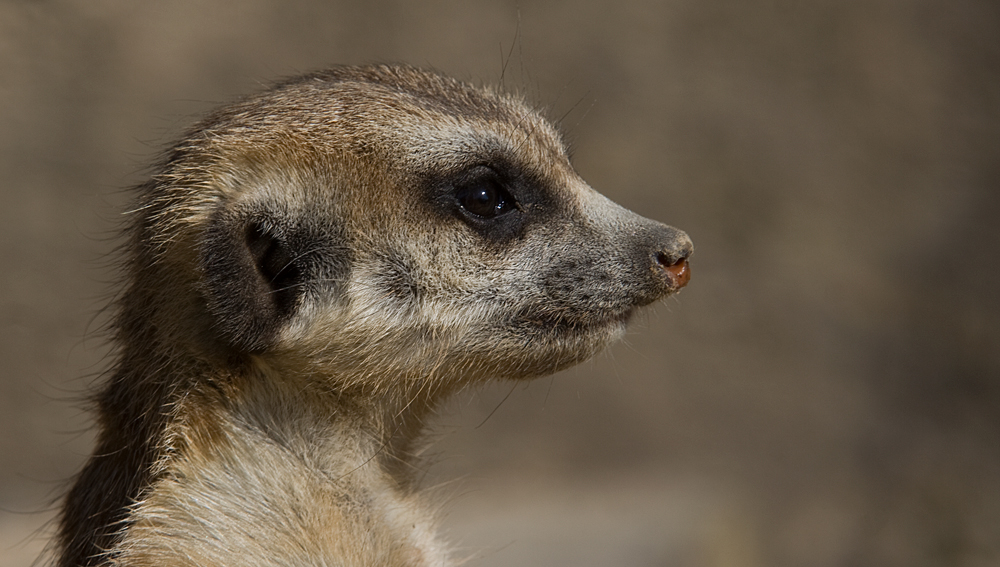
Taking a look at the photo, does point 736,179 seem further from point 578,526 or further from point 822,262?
point 578,526

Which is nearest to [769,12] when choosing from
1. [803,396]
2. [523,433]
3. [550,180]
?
[803,396]

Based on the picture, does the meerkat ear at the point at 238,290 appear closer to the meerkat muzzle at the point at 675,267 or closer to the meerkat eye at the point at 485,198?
the meerkat eye at the point at 485,198

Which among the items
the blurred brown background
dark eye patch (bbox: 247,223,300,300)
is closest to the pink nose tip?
dark eye patch (bbox: 247,223,300,300)

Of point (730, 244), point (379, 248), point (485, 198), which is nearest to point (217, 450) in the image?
point (379, 248)

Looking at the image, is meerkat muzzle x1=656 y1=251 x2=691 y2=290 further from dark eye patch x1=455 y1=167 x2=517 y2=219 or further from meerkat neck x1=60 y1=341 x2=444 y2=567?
meerkat neck x1=60 y1=341 x2=444 y2=567

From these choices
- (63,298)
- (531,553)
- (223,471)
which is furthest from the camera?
(63,298)
